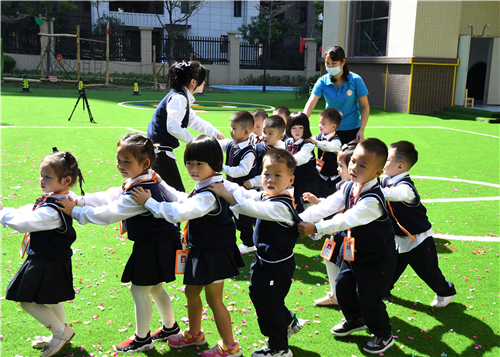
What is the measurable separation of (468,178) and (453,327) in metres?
5.30

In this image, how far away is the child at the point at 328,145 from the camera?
5.34 meters

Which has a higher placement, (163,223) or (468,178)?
(163,223)

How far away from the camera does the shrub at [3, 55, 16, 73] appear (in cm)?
3017

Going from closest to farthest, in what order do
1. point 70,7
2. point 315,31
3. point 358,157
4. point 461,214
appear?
point 358,157, point 461,214, point 70,7, point 315,31

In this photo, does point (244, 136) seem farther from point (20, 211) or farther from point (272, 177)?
point (20, 211)

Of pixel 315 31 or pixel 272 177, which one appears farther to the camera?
pixel 315 31

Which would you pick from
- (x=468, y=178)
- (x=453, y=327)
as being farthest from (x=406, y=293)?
(x=468, y=178)

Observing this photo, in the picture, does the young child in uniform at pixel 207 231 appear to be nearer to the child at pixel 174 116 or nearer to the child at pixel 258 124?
the child at pixel 174 116

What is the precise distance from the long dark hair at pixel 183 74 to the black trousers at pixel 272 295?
7.92 feet

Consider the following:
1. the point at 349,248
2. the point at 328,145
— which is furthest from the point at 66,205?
the point at 328,145

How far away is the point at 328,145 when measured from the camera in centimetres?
532

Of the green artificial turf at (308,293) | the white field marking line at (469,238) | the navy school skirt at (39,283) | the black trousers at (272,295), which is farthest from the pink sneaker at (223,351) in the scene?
the white field marking line at (469,238)

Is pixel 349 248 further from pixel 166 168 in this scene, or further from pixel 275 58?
pixel 275 58

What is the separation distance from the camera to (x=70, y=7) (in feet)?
116
